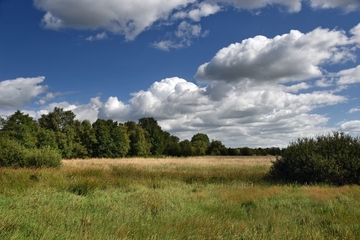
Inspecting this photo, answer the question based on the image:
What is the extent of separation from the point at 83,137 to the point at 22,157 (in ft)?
141

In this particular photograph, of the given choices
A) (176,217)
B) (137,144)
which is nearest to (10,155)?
(176,217)

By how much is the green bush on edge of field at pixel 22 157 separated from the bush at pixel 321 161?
16.4m

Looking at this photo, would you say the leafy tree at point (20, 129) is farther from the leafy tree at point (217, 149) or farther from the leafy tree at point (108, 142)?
the leafy tree at point (217, 149)

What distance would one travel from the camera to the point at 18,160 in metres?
24.5

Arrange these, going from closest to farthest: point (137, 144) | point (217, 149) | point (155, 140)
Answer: point (137, 144), point (155, 140), point (217, 149)

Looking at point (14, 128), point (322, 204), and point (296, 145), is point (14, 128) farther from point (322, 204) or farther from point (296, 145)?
point (322, 204)

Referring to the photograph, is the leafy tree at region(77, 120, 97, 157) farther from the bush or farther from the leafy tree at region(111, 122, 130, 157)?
the bush

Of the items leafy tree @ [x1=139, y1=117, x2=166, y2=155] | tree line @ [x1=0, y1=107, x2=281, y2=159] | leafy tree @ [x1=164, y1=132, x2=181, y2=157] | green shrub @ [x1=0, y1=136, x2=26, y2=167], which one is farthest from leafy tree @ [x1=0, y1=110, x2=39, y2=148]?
leafy tree @ [x1=164, y1=132, x2=181, y2=157]

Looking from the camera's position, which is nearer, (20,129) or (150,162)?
(150,162)

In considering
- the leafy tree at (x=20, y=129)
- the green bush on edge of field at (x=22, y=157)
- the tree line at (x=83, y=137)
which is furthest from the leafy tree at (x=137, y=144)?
the green bush on edge of field at (x=22, y=157)

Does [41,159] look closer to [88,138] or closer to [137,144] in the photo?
[88,138]

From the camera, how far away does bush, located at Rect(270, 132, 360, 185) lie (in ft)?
65.6

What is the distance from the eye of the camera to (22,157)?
24.7 meters

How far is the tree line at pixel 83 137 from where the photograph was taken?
47.2m
